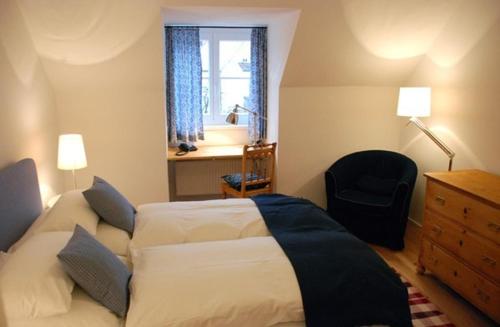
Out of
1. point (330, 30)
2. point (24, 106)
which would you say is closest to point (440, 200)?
point (330, 30)

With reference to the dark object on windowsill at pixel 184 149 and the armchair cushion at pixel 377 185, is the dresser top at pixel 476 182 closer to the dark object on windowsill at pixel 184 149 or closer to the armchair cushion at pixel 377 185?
the armchair cushion at pixel 377 185

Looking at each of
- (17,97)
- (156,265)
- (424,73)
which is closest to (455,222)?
(424,73)

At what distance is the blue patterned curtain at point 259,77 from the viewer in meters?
4.46

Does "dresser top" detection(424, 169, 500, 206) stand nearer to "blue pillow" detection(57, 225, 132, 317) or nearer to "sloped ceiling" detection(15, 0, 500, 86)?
"sloped ceiling" detection(15, 0, 500, 86)

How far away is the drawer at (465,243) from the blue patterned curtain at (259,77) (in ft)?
7.27

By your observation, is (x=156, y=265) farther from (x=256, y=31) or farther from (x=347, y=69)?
(x=256, y=31)

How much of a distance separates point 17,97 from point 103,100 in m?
0.95

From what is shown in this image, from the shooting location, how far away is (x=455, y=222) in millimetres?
2744

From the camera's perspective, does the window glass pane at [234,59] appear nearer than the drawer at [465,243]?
No

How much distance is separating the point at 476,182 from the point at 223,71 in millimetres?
2923

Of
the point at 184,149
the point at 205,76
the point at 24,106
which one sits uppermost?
the point at 205,76

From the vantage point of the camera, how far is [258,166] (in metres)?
4.03

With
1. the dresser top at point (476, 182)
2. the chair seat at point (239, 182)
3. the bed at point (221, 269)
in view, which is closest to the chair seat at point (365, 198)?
the dresser top at point (476, 182)

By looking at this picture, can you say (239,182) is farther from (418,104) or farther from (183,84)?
(418,104)
